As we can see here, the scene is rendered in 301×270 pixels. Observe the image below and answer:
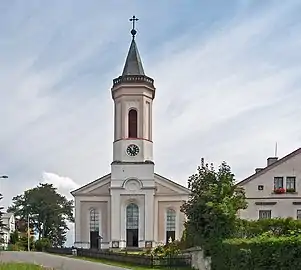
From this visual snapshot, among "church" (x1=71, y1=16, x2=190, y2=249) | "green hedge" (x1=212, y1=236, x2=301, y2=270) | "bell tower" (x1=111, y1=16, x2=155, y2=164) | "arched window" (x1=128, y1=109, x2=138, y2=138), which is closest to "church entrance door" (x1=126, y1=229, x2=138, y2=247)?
"church" (x1=71, y1=16, x2=190, y2=249)

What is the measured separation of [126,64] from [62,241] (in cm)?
3218

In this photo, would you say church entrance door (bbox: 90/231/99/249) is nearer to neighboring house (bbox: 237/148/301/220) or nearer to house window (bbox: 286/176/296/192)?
neighboring house (bbox: 237/148/301/220)

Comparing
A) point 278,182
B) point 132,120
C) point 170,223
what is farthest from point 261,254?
point 132,120

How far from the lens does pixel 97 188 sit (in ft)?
257

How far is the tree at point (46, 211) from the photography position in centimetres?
10031

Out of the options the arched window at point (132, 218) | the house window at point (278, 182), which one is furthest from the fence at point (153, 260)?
the arched window at point (132, 218)

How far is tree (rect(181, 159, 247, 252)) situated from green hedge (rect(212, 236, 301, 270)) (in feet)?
10.2

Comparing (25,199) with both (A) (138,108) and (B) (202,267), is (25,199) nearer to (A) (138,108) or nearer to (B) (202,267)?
(A) (138,108)

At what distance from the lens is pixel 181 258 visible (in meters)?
42.6

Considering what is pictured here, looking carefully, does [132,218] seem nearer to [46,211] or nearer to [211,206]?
[46,211]

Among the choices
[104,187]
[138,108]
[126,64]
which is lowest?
[104,187]

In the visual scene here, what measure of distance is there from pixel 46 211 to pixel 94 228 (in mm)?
24542

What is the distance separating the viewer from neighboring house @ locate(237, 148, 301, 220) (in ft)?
174

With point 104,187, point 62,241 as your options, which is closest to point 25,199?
point 62,241
